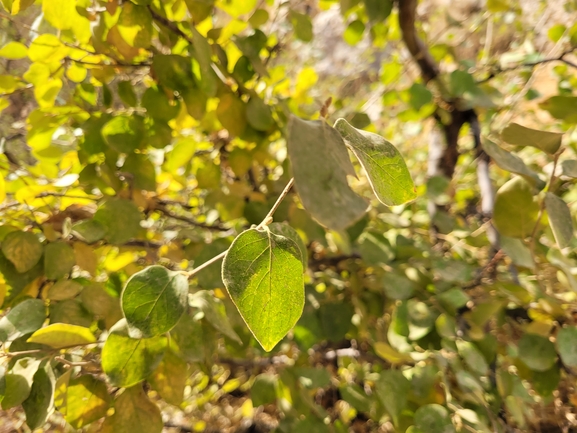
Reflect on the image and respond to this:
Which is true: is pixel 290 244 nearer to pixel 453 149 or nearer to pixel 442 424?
pixel 442 424

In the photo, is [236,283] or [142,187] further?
[142,187]

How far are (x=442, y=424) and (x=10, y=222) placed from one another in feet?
1.47

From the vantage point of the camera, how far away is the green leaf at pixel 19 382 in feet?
0.78

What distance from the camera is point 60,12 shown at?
290 mm

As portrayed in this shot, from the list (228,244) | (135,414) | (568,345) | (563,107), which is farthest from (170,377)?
(563,107)

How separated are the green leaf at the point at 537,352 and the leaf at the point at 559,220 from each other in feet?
0.71

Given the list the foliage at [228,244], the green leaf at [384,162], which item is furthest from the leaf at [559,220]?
the green leaf at [384,162]

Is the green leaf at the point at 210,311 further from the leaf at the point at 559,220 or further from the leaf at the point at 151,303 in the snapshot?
the leaf at the point at 559,220

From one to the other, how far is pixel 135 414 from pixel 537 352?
0.40 m

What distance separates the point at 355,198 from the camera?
0.50ft

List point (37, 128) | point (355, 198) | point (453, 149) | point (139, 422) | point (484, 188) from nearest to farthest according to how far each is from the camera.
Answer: point (355, 198) < point (139, 422) < point (37, 128) < point (484, 188) < point (453, 149)

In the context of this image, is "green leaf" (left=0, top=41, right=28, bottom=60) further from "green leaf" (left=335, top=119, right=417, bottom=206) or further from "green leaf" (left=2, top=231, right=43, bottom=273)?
"green leaf" (left=335, top=119, right=417, bottom=206)

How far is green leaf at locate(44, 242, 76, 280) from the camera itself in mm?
318

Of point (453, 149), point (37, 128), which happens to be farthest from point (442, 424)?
point (453, 149)
